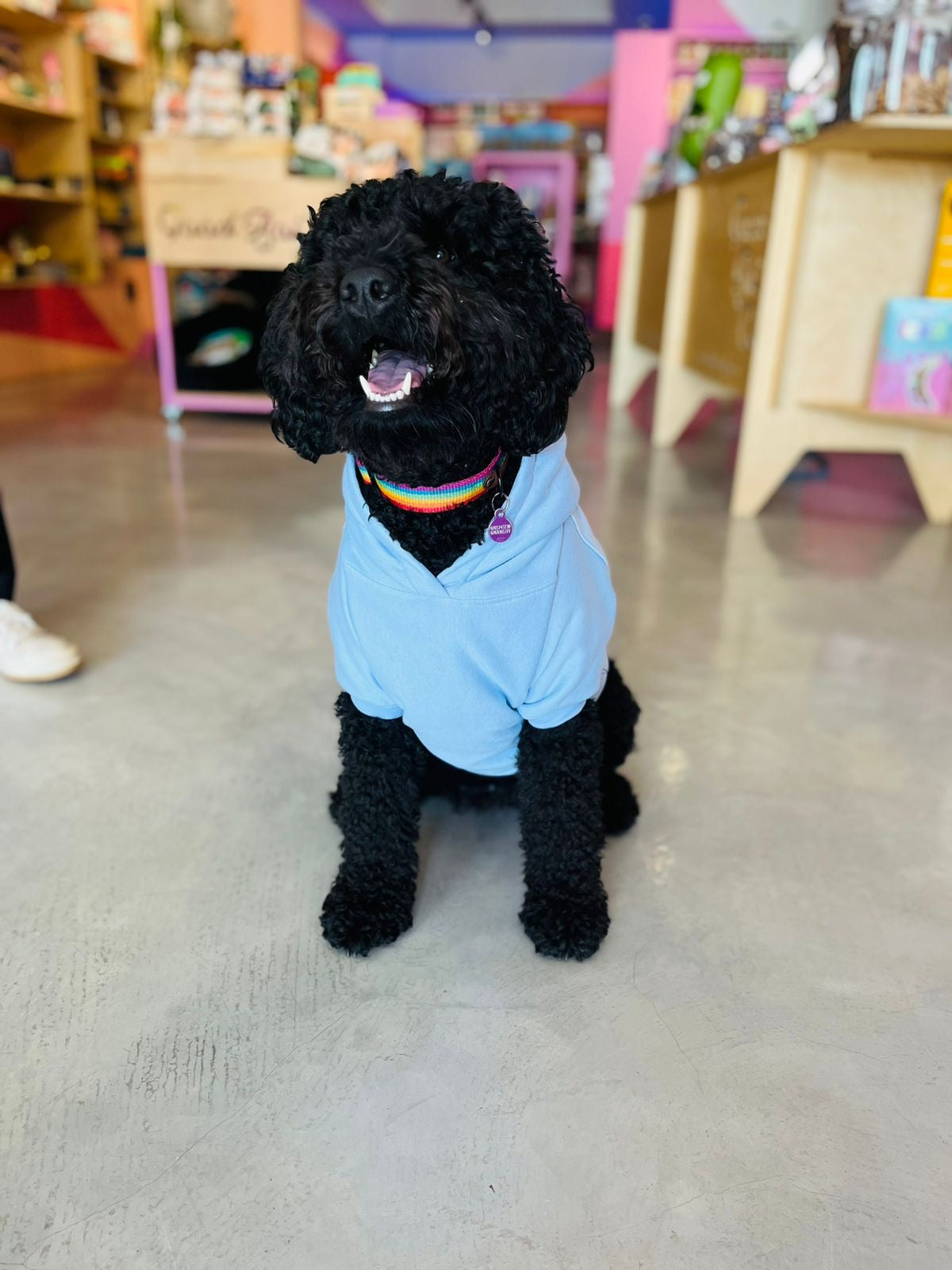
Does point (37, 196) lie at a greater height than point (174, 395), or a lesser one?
greater

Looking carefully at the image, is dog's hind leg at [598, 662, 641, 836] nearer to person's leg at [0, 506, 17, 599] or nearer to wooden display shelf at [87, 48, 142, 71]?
person's leg at [0, 506, 17, 599]

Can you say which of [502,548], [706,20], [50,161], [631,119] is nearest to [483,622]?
[502,548]

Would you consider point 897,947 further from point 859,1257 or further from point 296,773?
point 296,773

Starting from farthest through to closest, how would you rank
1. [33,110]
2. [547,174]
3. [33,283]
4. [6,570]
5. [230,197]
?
[547,174] < [33,283] < [33,110] < [230,197] < [6,570]

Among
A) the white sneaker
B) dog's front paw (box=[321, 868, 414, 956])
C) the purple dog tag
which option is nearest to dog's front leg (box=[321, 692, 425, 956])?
dog's front paw (box=[321, 868, 414, 956])

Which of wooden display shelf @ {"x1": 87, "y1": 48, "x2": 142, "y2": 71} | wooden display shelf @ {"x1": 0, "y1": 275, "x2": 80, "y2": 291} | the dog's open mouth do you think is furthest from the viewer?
wooden display shelf @ {"x1": 87, "y1": 48, "x2": 142, "y2": 71}

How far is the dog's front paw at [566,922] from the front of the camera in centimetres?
100

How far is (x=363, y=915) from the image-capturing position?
101 centimetres

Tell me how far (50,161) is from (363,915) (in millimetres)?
6277

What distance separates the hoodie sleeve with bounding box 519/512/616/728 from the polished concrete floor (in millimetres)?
274

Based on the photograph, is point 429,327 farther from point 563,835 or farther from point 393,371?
point 563,835

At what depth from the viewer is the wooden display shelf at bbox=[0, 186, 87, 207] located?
5031 millimetres

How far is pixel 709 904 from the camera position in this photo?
1.10 m

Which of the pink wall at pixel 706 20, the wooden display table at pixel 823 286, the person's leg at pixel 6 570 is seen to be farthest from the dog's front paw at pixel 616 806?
the pink wall at pixel 706 20
